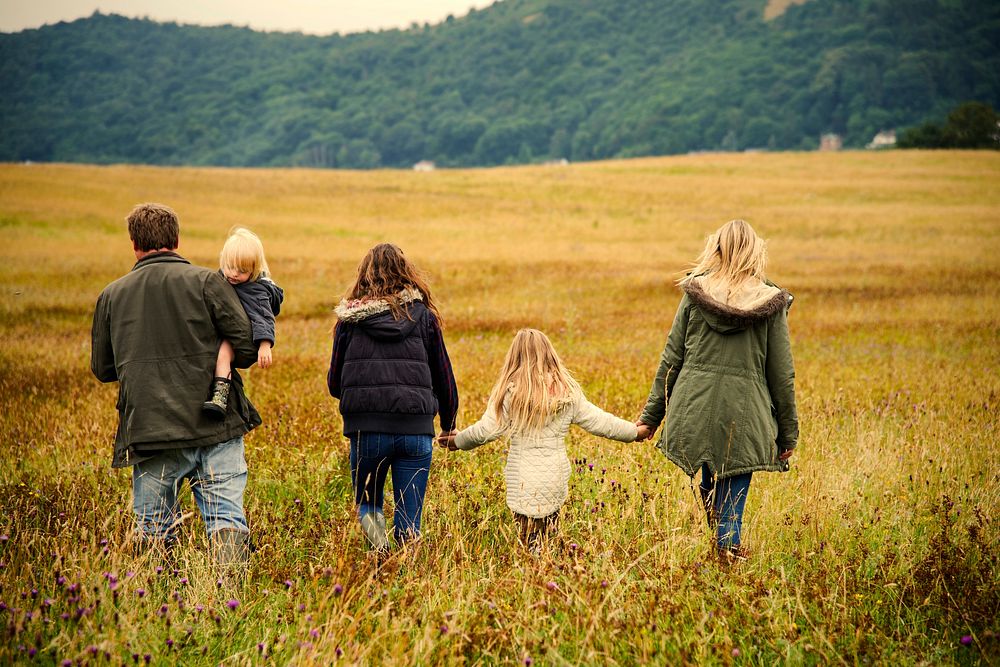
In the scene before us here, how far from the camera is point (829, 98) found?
122688 millimetres

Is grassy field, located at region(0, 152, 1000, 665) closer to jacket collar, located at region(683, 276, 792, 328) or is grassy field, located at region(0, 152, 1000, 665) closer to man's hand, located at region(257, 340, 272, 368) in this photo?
man's hand, located at region(257, 340, 272, 368)

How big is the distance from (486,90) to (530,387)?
7119 inches

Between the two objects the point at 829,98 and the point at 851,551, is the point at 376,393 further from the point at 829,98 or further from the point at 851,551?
the point at 829,98

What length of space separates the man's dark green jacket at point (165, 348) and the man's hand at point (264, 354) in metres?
0.07

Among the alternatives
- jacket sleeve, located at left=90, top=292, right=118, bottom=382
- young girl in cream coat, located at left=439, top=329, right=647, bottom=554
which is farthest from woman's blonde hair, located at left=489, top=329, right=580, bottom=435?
jacket sleeve, located at left=90, top=292, right=118, bottom=382

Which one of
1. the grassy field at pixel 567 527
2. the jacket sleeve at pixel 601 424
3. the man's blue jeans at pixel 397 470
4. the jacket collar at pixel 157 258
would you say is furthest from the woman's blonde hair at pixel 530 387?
the jacket collar at pixel 157 258

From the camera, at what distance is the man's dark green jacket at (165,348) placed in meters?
3.91

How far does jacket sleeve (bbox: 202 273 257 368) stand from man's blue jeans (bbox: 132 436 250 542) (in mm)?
487

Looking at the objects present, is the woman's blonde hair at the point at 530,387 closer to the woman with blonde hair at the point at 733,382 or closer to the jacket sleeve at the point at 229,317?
the woman with blonde hair at the point at 733,382

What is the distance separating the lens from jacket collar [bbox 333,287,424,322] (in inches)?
162

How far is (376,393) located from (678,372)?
1.73 m

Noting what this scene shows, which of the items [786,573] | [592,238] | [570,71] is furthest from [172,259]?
[570,71]

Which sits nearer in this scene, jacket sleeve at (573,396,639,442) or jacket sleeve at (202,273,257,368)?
jacket sleeve at (202,273,257,368)

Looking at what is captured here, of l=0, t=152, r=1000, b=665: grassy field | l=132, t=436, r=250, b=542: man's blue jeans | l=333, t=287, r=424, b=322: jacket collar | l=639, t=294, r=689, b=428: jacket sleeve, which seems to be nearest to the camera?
l=0, t=152, r=1000, b=665: grassy field
